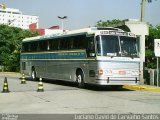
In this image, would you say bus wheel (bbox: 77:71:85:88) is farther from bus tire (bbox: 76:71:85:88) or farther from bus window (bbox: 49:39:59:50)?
bus window (bbox: 49:39:59:50)

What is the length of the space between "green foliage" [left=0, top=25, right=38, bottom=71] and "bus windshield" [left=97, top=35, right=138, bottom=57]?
30.5m

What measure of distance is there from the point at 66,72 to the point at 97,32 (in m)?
4.53

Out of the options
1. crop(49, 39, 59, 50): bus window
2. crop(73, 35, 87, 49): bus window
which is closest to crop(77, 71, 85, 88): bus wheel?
crop(73, 35, 87, 49): bus window

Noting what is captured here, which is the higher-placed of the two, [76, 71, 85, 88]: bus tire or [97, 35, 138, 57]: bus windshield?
[97, 35, 138, 57]: bus windshield

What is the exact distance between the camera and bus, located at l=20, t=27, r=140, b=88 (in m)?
20.7

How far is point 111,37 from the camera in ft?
69.0

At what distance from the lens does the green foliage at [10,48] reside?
51166 millimetres

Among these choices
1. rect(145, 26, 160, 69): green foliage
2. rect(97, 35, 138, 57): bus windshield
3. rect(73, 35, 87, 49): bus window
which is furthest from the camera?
rect(145, 26, 160, 69): green foliage

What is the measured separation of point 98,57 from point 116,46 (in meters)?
1.17

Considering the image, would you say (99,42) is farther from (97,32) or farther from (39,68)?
(39,68)

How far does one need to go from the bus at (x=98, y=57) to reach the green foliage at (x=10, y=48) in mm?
25945

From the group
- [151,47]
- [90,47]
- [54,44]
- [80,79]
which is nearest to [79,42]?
[90,47]

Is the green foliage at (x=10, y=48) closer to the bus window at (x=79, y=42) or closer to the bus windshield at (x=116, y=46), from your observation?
the bus window at (x=79, y=42)

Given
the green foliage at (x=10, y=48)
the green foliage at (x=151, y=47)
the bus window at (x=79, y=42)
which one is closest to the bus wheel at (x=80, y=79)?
the bus window at (x=79, y=42)
